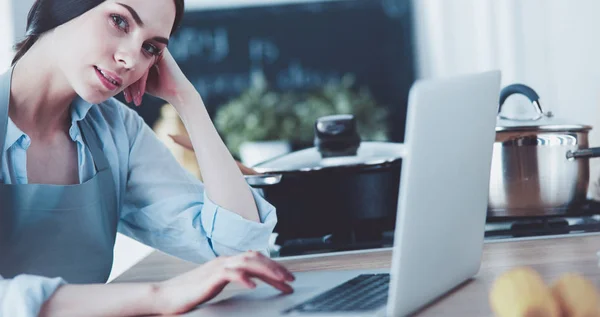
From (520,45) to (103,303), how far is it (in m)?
3.31

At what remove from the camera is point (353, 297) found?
916 mm

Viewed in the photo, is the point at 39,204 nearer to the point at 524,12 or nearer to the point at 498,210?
the point at 498,210

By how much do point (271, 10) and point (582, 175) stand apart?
2.84 metres

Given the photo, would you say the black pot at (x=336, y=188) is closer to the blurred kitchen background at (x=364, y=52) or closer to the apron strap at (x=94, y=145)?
the apron strap at (x=94, y=145)

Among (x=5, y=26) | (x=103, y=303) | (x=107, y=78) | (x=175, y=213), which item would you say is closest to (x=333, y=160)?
(x=175, y=213)

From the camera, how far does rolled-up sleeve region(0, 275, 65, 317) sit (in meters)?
0.88

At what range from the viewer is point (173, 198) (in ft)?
5.11

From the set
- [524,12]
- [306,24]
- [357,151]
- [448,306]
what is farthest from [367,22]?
[448,306]

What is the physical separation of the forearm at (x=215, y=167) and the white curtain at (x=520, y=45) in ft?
8.10

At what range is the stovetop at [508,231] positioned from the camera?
142 centimetres

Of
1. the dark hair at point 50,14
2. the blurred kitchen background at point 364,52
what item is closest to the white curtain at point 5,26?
the blurred kitchen background at point 364,52

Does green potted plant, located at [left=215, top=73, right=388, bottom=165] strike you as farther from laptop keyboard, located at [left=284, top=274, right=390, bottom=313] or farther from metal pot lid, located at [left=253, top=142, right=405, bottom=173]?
laptop keyboard, located at [left=284, top=274, right=390, bottom=313]

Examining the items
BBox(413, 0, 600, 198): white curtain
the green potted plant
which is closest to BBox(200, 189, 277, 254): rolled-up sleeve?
the green potted plant

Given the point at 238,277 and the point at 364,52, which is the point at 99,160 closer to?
the point at 238,277
